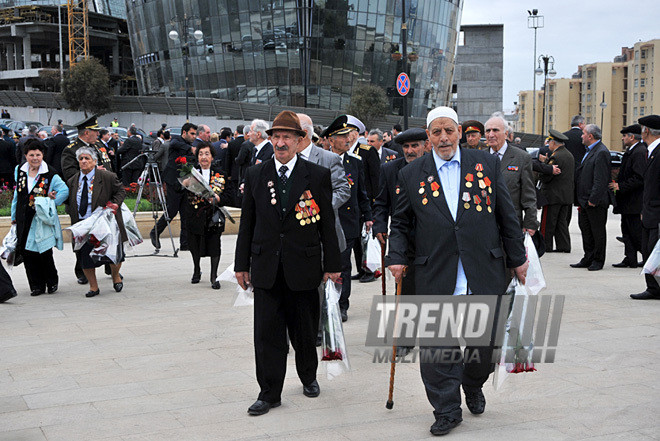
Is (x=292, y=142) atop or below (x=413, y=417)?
atop

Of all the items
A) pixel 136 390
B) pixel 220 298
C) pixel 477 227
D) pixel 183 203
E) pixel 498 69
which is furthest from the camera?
pixel 498 69

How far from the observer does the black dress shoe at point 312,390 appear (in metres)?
5.79

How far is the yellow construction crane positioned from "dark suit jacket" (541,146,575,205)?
83172 mm

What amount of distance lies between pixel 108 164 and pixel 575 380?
738 cm

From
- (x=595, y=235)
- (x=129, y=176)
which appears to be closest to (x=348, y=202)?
(x=595, y=235)

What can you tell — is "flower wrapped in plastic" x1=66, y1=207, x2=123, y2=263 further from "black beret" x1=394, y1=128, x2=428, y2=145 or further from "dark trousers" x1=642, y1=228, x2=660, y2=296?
"dark trousers" x1=642, y1=228, x2=660, y2=296

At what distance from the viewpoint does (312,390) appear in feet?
19.1

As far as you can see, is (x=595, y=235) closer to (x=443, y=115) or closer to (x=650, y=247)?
(x=650, y=247)

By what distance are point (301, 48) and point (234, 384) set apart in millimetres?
55971

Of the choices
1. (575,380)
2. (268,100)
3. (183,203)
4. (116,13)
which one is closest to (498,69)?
(268,100)

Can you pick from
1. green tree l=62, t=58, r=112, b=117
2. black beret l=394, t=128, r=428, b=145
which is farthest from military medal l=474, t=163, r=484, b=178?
green tree l=62, t=58, r=112, b=117

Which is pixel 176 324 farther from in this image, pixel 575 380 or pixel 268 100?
pixel 268 100

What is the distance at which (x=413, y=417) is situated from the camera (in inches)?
206

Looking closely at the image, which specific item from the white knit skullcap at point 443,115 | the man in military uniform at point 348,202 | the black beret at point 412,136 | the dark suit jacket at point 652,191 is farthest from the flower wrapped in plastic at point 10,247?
the dark suit jacket at point 652,191
